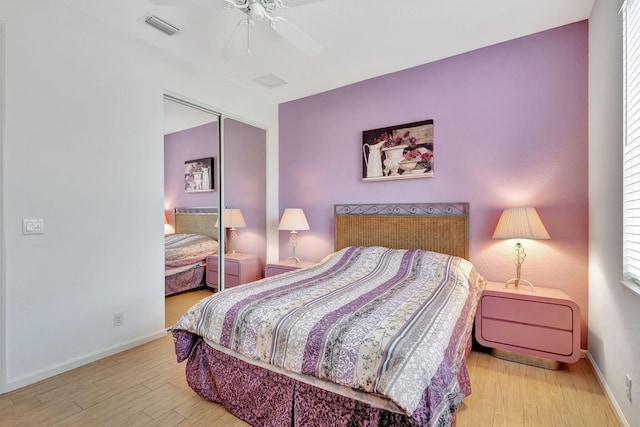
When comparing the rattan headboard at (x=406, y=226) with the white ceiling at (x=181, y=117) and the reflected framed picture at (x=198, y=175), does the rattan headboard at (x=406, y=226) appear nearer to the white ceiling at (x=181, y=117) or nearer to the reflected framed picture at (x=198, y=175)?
the reflected framed picture at (x=198, y=175)

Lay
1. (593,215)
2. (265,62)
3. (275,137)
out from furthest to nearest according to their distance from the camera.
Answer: (275,137) < (265,62) < (593,215)

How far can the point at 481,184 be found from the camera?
287 centimetres

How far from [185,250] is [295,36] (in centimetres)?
237

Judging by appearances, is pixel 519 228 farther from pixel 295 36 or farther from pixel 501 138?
pixel 295 36

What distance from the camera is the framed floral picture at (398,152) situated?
311 centimetres

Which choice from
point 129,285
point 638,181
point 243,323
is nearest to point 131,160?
point 129,285

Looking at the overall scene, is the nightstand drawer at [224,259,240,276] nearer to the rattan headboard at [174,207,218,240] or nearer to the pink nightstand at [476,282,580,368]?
the rattan headboard at [174,207,218,240]

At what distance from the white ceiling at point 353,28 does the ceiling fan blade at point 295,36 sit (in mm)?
247

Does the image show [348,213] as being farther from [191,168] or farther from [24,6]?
[24,6]

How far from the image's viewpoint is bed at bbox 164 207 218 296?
119 inches

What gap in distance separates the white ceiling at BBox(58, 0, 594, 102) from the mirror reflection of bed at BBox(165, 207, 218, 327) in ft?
5.34

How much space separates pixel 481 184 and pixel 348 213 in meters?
1.45

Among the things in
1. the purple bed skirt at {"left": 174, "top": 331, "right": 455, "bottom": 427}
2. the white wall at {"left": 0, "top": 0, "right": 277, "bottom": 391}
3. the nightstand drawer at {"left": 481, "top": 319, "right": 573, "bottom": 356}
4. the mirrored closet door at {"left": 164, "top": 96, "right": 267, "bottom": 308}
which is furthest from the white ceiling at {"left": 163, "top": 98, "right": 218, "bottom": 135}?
the nightstand drawer at {"left": 481, "top": 319, "right": 573, "bottom": 356}

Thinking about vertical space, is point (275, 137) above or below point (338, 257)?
above
